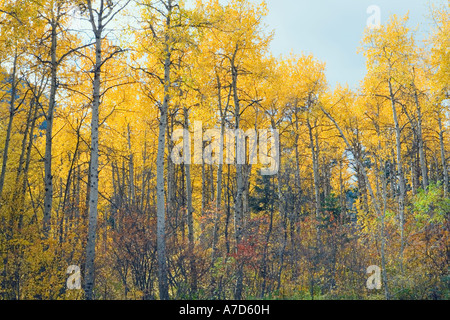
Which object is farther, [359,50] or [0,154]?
[0,154]

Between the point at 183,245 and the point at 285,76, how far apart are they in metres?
10.3

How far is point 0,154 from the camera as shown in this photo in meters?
13.7

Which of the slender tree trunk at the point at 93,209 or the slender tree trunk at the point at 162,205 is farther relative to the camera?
the slender tree trunk at the point at 162,205

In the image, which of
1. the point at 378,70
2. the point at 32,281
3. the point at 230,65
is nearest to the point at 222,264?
the point at 32,281

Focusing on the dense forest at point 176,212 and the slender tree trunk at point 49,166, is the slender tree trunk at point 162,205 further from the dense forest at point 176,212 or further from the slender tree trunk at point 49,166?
the slender tree trunk at point 49,166

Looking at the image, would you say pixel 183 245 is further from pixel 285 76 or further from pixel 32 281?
pixel 285 76

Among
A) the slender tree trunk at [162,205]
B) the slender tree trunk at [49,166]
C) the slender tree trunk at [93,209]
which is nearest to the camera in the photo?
the slender tree trunk at [93,209]
